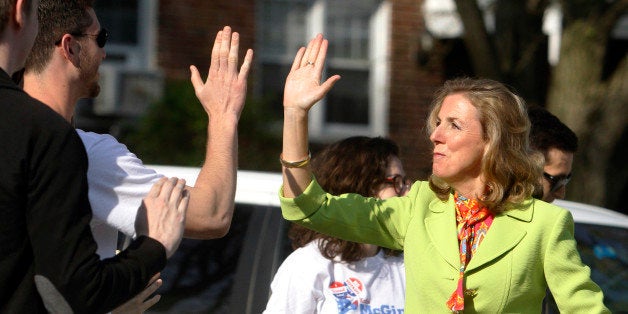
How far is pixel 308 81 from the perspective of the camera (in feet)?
11.1

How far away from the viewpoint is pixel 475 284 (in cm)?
339

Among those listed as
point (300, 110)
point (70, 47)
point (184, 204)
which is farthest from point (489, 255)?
point (70, 47)

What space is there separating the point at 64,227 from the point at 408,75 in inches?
385

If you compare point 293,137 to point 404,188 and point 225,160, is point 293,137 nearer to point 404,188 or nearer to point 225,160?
point 225,160

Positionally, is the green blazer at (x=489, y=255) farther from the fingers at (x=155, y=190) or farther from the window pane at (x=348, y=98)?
the window pane at (x=348, y=98)

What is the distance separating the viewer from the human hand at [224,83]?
3108 millimetres

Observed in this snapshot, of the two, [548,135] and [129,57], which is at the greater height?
[548,135]

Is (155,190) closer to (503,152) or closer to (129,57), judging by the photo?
(503,152)

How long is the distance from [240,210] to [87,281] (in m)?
2.61

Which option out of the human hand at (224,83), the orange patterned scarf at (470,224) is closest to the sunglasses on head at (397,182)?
the orange patterned scarf at (470,224)

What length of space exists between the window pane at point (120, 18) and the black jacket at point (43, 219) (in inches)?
366

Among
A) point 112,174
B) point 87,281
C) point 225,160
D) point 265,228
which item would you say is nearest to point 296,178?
point 225,160

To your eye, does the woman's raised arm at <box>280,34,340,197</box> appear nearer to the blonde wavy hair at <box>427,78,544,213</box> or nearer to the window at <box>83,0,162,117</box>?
the blonde wavy hair at <box>427,78,544,213</box>

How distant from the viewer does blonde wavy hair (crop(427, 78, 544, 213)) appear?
3527 mm
